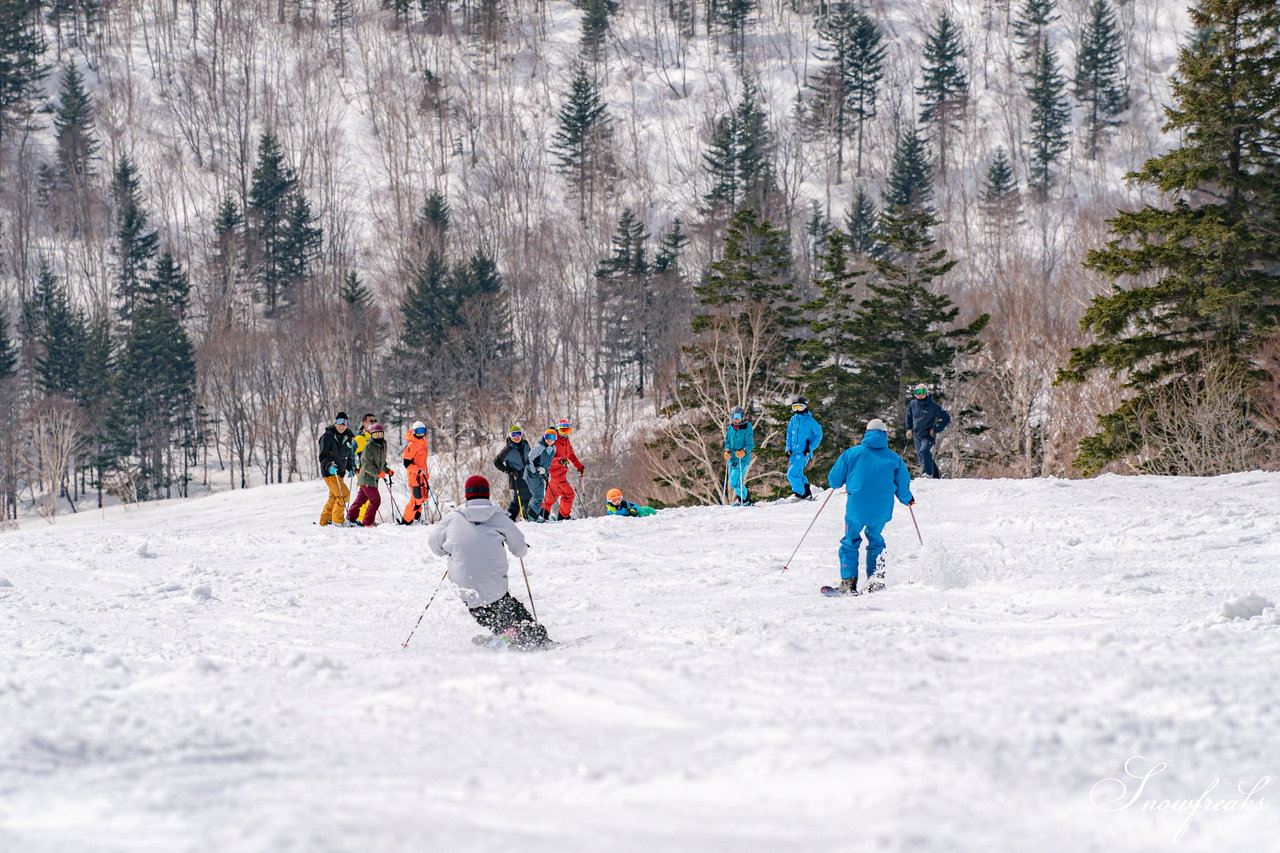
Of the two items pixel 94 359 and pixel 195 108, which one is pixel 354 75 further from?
pixel 94 359

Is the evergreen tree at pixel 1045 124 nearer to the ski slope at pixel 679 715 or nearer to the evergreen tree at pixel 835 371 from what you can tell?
the evergreen tree at pixel 835 371

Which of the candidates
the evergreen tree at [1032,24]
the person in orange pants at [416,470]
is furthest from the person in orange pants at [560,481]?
the evergreen tree at [1032,24]

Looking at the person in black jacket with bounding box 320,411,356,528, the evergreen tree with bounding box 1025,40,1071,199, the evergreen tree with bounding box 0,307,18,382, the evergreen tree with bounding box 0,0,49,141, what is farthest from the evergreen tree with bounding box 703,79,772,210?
the evergreen tree with bounding box 0,0,49,141

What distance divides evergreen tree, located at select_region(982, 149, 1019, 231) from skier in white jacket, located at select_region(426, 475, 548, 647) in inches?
2658

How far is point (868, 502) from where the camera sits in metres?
8.36

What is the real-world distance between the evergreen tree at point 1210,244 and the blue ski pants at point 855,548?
10.2 meters

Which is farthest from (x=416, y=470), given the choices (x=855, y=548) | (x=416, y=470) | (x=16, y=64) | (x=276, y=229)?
(x=16, y=64)

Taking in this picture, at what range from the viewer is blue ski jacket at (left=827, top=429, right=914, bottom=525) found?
836 centimetres

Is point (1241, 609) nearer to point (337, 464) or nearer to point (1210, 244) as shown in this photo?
point (337, 464)

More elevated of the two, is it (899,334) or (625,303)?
(625,303)

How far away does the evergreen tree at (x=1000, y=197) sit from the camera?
221 ft

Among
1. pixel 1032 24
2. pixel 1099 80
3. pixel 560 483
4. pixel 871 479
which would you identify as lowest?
pixel 560 483

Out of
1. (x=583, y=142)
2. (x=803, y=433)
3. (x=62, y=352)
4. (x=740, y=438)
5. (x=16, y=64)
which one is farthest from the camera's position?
(x=16, y=64)

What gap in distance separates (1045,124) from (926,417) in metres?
67.4
